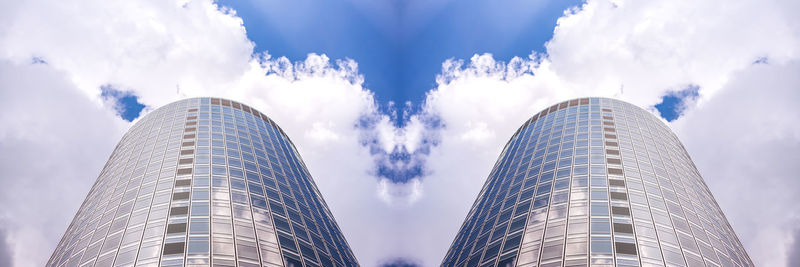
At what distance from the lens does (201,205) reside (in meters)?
80.6

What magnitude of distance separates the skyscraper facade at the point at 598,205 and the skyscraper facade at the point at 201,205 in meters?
23.8

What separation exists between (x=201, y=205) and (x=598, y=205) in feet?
165

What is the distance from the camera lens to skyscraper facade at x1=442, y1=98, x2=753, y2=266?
231 ft

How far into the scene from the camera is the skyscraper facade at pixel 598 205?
70375 millimetres

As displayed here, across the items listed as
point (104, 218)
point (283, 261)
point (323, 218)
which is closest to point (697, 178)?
point (323, 218)

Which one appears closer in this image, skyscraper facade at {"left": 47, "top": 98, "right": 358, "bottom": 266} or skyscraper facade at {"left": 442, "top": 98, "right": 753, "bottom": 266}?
skyscraper facade at {"left": 47, "top": 98, "right": 358, "bottom": 266}

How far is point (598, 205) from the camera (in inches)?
3196

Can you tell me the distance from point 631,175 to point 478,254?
2621cm

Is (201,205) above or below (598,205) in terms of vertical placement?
above

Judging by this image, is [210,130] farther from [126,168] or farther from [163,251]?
[163,251]

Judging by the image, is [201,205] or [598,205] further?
[598,205]

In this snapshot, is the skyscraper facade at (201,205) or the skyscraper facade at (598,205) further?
the skyscraper facade at (598,205)

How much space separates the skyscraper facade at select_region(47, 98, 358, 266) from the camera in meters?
69.8

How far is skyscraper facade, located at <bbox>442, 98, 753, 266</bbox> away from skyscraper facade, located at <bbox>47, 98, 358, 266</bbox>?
2377 centimetres
